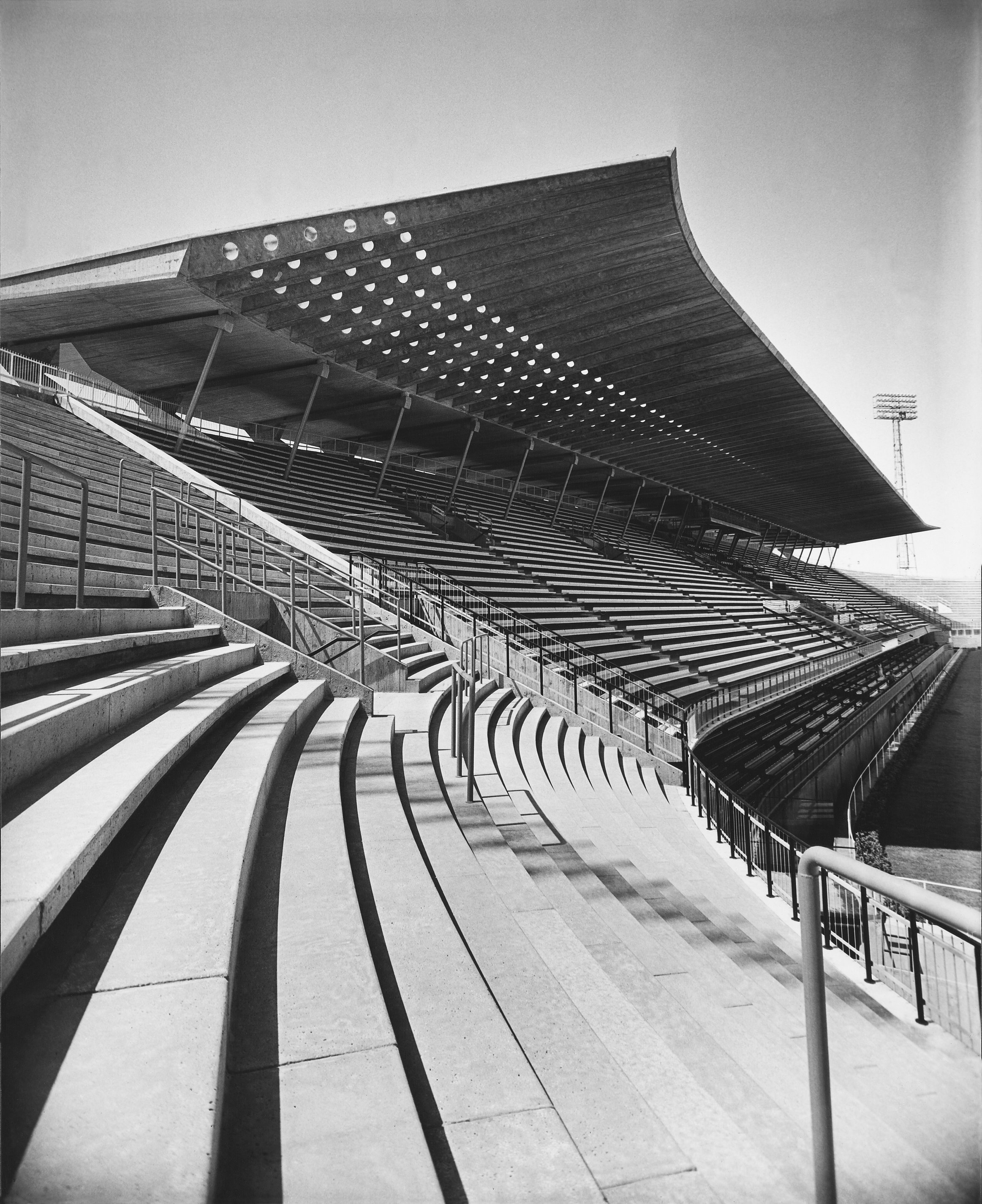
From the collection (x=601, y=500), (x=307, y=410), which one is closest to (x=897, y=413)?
(x=601, y=500)

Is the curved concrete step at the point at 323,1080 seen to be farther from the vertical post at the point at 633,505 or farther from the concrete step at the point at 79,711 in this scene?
the vertical post at the point at 633,505

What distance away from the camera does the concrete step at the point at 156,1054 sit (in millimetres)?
1250

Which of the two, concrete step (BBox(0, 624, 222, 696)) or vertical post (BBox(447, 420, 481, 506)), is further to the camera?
vertical post (BBox(447, 420, 481, 506))

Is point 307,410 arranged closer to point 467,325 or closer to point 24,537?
point 467,325

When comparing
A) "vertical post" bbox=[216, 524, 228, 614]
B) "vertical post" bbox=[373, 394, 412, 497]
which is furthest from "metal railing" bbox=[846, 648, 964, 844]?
"vertical post" bbox=[373, 394, 412, 497]

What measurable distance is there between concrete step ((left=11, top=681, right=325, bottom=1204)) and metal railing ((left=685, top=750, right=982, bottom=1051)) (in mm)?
1376

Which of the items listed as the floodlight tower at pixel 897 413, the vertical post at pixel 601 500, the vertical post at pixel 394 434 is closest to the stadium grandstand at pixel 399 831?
the vertical post at pixel 394 434

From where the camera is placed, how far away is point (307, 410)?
19.9 meters

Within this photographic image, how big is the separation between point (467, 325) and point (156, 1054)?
18.1m

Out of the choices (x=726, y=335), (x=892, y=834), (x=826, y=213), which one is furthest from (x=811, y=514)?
(x=826, y=213)

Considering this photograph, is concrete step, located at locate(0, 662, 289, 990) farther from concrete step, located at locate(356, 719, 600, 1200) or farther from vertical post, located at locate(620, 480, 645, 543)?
vertical post, located at locate(620, 480, 645, 543)

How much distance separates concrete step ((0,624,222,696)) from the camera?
315cm

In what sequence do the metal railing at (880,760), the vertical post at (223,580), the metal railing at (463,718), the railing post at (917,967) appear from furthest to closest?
the metal railing at (880,760)
the vertical post at (223,580)
the metal railing at (463,718)
the railing post at (917,967)

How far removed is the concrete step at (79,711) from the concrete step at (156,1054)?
589mm
